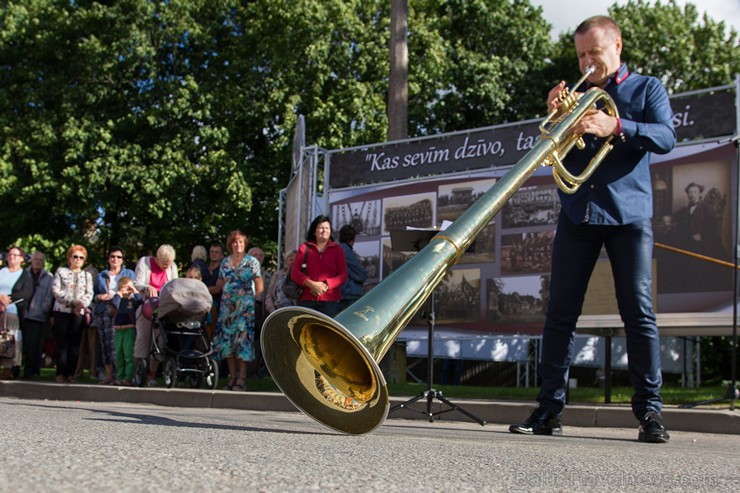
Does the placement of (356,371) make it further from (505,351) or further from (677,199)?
(505,351)

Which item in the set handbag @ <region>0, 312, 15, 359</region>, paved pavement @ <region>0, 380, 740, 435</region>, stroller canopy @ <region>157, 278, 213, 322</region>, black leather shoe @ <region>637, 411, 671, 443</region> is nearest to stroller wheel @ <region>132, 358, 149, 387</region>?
stroller canopy @ <region>157, 278, 213, 322</region>

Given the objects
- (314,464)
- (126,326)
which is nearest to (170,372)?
(126,326)

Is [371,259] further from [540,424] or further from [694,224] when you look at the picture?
[540,424]

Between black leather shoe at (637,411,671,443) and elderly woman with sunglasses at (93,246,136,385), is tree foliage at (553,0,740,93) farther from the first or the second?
black leather shoe at (637,411,671,443)

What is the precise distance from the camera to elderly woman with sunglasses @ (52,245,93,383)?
1048cm

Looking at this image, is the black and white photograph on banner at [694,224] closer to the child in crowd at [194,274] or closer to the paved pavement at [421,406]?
the paved pavement at [421,406]

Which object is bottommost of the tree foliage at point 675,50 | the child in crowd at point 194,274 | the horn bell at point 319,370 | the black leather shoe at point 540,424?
the black leather shoe at point 540,424

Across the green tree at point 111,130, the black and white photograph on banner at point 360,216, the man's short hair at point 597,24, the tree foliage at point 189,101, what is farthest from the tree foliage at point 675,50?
the man's short hair at point 597,24

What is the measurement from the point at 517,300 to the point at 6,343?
6.43m

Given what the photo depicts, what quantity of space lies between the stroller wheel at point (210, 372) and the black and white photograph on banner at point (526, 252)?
13.9ft

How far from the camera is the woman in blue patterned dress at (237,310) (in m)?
9.20

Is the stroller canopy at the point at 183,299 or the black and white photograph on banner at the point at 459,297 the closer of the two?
the stroller canopy at the point at 183,299

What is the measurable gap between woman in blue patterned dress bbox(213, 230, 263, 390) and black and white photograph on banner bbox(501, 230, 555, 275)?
12.1 ft

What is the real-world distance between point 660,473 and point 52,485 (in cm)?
187
